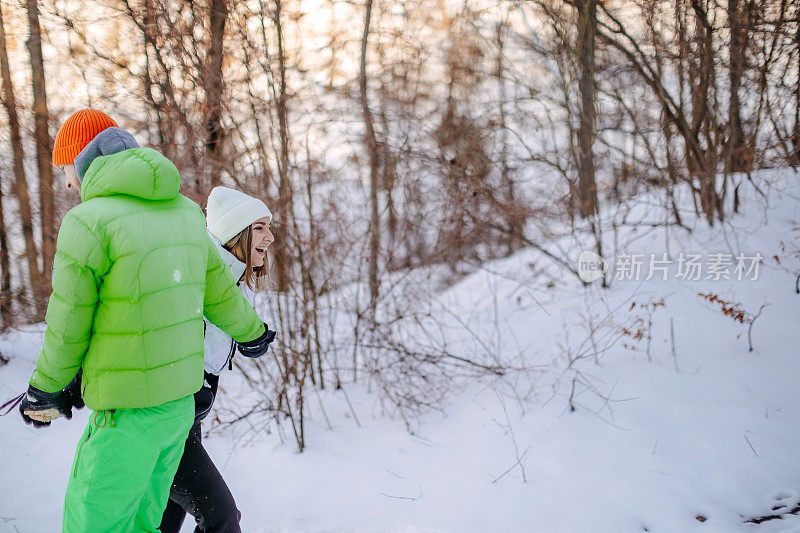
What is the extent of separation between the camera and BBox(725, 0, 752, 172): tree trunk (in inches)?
195

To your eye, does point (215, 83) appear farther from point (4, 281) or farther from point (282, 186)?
point (4, 281)

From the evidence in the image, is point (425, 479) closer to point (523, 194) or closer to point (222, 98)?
point (222, 98)

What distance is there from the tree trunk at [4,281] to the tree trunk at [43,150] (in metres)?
0.31

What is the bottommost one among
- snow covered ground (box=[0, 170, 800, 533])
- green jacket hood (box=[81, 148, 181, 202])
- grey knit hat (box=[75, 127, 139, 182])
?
snow covered ground (box=[0, 170, 800, 533])

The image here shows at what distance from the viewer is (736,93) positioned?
534cm

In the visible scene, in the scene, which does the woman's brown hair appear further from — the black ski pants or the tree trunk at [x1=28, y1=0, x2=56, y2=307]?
the tree trunk at [x1=28, y1=0, x2=56, y2=307]

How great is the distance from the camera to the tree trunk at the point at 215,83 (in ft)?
11.6

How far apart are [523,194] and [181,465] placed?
6.75m

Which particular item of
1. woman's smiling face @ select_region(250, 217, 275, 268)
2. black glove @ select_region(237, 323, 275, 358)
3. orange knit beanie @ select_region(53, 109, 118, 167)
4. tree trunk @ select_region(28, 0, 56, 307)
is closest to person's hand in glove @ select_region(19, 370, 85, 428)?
black glove @ select_region(237, 323, 275, 358)

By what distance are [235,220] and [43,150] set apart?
179 inches

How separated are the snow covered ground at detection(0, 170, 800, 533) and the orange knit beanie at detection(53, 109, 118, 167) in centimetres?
209

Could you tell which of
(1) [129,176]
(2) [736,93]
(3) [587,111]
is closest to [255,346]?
(1) [129,176]

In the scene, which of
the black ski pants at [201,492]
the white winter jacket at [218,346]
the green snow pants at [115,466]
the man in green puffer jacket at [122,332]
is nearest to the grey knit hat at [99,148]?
the man in green puffer jacket at [122,332]

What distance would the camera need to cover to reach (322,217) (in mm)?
3908
